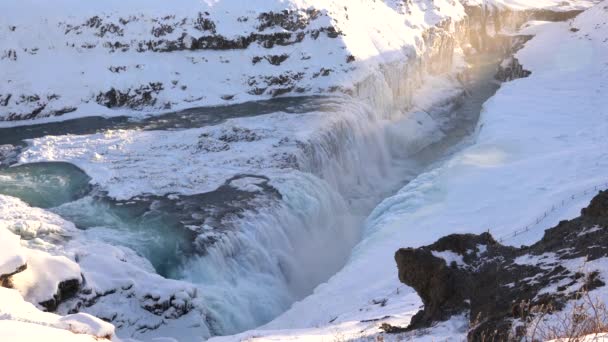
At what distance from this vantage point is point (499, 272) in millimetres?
8453

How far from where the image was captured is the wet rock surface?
22.9ft

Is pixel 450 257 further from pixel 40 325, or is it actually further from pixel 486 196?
pixel 486 196

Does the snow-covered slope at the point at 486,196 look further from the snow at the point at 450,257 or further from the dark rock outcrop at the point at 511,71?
the dark rock outcrop at the point at 511,71

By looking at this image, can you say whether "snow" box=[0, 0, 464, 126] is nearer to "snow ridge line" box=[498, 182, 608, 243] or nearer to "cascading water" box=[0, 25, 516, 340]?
"cascading water" box=[0, 25, 516, 340]

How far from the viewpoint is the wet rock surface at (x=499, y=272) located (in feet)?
22.9

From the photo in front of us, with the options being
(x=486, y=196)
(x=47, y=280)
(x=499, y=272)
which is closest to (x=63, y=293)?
(x=47, y=280)

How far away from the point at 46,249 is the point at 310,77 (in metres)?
17.9

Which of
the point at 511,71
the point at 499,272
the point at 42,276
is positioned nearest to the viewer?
the point at 499,272

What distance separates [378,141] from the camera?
27.7m

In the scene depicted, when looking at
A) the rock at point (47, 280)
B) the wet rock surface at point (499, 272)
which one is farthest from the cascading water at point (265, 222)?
the wet rock surface at point (499, 272)

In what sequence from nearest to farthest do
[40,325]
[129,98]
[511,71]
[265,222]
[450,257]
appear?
[40,325]
[450,257]
[265,222]
[129,98]
[511,71]

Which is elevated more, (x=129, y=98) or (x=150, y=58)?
(x=150, y=58)

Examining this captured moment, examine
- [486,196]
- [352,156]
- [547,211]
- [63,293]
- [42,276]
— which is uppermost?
[547,211]

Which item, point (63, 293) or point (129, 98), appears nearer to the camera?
point (63, 293)
